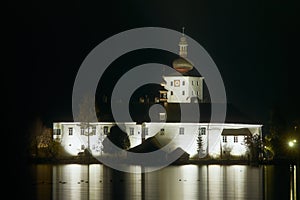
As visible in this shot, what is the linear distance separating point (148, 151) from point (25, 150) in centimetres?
593

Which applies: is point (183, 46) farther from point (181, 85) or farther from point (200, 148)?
point (200, 148)

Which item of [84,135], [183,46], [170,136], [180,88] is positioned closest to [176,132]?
[170,136]

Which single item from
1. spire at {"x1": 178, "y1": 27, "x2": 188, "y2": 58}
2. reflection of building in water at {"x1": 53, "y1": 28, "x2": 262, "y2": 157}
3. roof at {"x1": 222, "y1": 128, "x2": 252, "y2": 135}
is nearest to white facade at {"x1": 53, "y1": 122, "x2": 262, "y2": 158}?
reflection of building in water at {"x1": 53, "y1": 28, "x2": 262, "y2": 157}

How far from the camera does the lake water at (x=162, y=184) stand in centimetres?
2814

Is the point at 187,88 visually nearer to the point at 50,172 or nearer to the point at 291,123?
the point at 291,123

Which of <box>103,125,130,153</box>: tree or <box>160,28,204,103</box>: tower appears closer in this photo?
<box>103,125,130,153</box>: tree

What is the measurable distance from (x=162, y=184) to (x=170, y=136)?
1974 centimetres

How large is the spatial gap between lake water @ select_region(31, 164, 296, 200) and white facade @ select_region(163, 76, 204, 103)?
18.1m

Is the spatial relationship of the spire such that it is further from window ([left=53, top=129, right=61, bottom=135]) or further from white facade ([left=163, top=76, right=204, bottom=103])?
window ([left=53, top=129, right=61, bottom=135])

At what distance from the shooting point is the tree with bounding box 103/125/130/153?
50.1 metres

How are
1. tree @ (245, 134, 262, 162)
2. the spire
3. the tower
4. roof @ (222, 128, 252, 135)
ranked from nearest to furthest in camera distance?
tree @ (245, 134, 262, 162)
roof @ (222, 128, 252, 135)
the tower
the spire

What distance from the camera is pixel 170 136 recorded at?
51.7m

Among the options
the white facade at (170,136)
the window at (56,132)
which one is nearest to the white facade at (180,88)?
the white facade at (170,136)

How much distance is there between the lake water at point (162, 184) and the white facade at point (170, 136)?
10.5m
